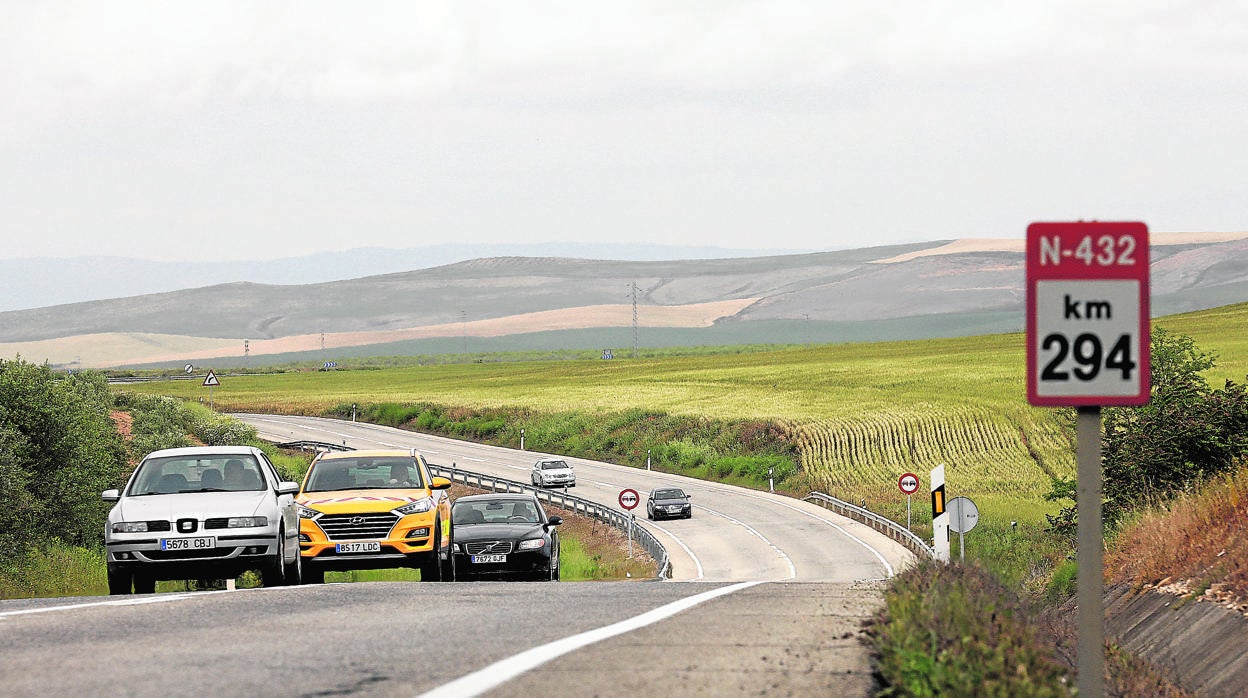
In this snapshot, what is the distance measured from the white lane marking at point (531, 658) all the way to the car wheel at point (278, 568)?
7758 mm

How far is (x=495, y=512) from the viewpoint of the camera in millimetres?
24578

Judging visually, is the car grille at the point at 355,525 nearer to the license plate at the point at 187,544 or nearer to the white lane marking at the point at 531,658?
the license plate at the point at 187,544

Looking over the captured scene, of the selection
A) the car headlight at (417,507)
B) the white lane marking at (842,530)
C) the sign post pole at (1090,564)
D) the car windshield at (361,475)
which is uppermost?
the sign post pole at (1090,564)

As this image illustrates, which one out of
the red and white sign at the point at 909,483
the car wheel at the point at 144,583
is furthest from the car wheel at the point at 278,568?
the red and white sign at the point at 909,483

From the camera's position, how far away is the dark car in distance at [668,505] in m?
57.5

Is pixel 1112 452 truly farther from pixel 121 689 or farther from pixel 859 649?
pixel 121 689

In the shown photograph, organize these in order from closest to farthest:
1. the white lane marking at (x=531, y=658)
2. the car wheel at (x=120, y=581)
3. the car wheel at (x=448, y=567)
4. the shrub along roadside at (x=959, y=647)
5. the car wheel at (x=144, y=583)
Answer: the shrub along roadside at (x=959, y=647) → the white lane marking at (x=531, y=658) → the car wheel at (x=120, y=581) → the car wheel at (x=144, y=583) → the car wheel at (x=448, y=567)

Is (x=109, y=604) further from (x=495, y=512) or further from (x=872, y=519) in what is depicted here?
(x=872, y=519)

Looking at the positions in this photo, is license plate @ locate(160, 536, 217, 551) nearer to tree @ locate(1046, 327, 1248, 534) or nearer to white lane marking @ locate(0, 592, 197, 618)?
white lane marking @ locate(0, 592, 197, 618)

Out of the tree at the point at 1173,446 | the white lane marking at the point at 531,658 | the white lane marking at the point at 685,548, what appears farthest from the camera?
the white lane marking at the point at 685,548

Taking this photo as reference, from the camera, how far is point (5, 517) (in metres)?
34.1

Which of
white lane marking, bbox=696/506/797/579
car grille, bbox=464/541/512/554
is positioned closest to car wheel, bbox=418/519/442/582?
car grille, bbox=464/541/512/554

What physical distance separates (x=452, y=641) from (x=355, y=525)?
1146 cm

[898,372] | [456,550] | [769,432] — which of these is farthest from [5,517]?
[898,372]
